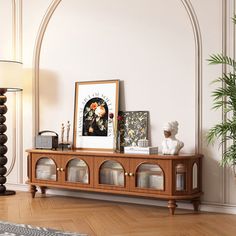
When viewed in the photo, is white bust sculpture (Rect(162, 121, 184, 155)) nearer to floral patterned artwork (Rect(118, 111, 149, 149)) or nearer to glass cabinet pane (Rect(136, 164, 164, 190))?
glass cabinet pane (Rect(136, 164, 164, 190))

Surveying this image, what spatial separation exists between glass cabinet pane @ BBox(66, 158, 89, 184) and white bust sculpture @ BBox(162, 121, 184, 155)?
3.16 ft

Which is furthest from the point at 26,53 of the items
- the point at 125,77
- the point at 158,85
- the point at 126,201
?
the point at 126,201

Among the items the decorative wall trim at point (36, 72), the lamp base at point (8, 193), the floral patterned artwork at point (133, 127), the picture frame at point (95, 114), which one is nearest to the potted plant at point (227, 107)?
the floral patterned artwork at point (133, 127)

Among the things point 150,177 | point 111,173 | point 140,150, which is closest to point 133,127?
point 140,150

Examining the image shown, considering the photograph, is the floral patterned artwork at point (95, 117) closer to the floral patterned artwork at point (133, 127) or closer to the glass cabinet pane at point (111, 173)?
the floral patterned artwork at point (133, 127)

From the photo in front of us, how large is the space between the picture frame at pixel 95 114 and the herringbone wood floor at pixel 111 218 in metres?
0.70

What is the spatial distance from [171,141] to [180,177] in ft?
1.22

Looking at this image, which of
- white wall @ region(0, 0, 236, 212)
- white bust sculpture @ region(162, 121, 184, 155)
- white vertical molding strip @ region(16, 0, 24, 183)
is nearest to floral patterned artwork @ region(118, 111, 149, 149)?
white wall @ region(0, 0, 236, 212)

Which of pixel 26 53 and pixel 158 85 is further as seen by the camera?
pixel 26 53

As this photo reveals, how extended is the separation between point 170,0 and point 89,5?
109 centimetres

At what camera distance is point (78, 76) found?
229 inches

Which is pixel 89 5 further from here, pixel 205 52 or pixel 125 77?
pixel 205 52

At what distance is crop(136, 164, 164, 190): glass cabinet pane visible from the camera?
4764 mm

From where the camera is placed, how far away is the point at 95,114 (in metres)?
5.61
